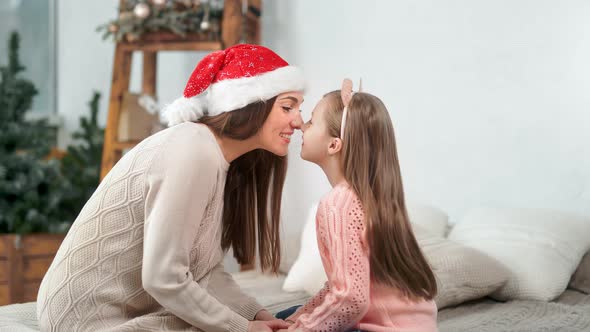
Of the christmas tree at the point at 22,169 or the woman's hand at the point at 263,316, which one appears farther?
the christmas tree at the point at 22,169

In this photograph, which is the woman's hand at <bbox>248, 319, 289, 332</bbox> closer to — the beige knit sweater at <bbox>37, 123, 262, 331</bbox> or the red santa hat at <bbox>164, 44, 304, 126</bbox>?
the beige knit sweater at <bbox>37, 123, 262, 331</bbox>

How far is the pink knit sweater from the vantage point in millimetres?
1345

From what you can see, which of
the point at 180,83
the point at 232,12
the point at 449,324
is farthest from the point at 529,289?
the point at 180,83

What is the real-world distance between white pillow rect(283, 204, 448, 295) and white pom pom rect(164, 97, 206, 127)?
2.61ft

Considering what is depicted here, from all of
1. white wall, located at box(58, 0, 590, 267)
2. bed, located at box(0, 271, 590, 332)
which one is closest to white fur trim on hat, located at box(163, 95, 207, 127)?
bed, located at box(0, 271, 590, 332)

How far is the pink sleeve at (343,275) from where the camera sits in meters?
1.34

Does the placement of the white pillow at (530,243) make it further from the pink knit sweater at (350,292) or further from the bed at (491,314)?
the pink knit sweater at (350,292)

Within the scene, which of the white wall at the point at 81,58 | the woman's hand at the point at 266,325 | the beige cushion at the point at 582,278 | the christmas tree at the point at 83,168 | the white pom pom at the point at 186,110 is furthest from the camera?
the white wall at the point at 81,58

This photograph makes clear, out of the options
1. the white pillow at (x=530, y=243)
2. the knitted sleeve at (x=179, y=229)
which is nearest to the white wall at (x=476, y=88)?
the white pillow at (x=530, y=243)

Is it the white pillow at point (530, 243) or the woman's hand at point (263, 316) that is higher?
the white pillow at point (530, 243)

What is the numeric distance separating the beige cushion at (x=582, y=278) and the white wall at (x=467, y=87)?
0.79ft

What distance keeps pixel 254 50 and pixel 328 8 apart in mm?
1529

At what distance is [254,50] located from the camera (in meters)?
1.60

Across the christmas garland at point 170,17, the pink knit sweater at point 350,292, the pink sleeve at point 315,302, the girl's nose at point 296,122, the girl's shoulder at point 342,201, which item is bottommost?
the pink sleeve at point 315,302
